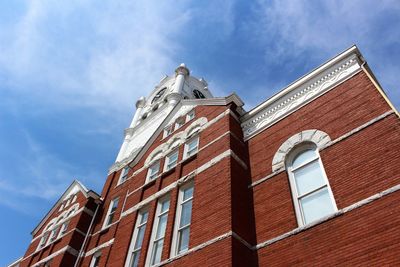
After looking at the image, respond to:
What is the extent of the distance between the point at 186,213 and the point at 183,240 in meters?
1.11

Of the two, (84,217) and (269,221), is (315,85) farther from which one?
(84,217)

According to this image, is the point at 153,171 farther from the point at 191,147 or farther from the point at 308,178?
the point at 308,178

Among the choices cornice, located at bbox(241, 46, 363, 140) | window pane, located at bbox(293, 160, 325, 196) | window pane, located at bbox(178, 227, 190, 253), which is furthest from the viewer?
cornice, located at bbox(241, 46, 363, 140)

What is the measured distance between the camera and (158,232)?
13.2 m

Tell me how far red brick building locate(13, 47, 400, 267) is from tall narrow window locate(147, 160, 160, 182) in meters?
0.08

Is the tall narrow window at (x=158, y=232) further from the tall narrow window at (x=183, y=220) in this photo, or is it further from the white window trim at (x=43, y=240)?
the white window trim at (x=43, y=240)

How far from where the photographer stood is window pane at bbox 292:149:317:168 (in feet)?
36.5

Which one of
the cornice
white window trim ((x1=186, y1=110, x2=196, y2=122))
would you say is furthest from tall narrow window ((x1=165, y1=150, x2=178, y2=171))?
the cornice

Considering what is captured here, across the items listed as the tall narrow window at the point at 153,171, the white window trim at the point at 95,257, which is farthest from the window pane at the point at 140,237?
the white window trim at the point at 95,257

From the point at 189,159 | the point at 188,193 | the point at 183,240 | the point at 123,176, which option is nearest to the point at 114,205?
the point at 123,176

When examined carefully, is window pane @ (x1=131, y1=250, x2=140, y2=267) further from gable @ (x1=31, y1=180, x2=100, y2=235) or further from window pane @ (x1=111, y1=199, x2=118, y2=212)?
gable @ (x1=31, y1=180, x2=100, y2=235)

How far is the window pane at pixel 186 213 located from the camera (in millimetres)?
12344

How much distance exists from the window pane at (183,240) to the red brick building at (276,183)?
0.15 feet

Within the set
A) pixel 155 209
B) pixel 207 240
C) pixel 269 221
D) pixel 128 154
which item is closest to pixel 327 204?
pixel 269 221
